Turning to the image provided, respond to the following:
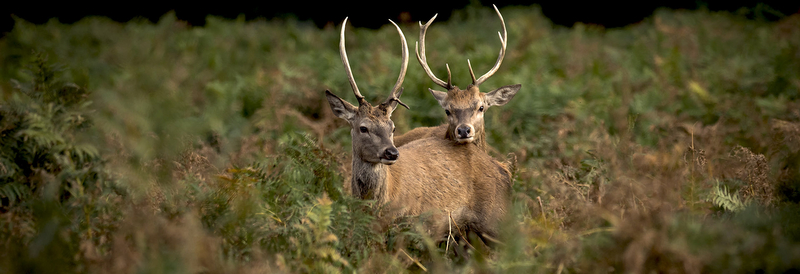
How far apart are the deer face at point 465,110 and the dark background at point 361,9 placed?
43.6 feet

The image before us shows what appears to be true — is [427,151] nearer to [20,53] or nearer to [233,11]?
[20,53]

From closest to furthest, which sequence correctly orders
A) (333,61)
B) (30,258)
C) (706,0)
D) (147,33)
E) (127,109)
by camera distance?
(30,258)
(127,109)
(333,61)
(147,33)
(706,0)

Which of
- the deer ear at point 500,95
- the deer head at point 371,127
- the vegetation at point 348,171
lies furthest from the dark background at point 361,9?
the deer head at point 371,127

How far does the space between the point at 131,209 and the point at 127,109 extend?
9.81 feet

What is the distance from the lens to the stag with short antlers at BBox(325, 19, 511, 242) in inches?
209

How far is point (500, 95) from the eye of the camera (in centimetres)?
709

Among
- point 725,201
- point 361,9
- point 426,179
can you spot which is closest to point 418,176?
point 426,179

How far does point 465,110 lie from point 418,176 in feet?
4.03

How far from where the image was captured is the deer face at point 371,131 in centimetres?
520

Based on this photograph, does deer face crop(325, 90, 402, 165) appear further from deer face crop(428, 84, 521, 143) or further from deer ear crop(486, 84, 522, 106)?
deer ear crop(486, 84, 522, 106)

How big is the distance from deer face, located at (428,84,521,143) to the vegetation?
0.71 meters

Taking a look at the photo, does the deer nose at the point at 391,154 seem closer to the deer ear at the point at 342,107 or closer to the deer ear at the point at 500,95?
the deer ear at the point at 342,107

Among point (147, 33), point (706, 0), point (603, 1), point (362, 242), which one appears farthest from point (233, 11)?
point (362, 242)

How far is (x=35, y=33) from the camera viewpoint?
13.5 meters
